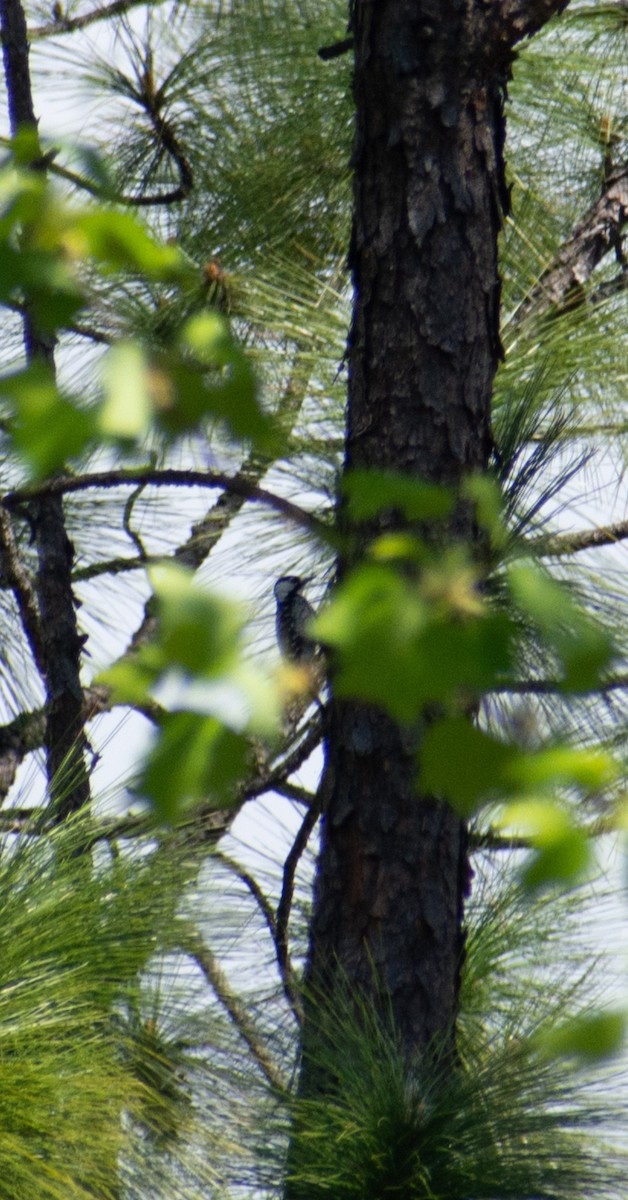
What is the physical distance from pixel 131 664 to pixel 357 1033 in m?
0.69

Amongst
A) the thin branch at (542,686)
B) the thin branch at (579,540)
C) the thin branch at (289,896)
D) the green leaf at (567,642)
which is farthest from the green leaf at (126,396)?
the thin branch at (579,540)

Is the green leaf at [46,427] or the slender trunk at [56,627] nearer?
the green leaf at [46,427]

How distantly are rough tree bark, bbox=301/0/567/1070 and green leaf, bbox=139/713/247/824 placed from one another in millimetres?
766

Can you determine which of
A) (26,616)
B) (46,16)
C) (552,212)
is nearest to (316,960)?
(26,616)

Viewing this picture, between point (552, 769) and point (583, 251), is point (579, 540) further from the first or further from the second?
point (552, 769)

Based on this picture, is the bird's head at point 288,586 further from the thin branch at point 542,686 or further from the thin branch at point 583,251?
the thin branch at point 583,251

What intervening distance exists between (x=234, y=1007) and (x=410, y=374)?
67cm

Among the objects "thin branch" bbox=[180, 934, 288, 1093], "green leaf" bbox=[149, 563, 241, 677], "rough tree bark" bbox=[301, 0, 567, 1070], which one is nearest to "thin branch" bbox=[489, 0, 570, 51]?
"rough tree bark" bbox=[301, 0, 567, 1070]

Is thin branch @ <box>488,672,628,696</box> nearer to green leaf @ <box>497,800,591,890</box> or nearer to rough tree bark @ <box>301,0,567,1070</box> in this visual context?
rough tree bark @ <box>301,0,567,1070</box>

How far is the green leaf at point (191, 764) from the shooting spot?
0.40 meters

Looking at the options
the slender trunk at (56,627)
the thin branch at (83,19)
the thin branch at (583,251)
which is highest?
the thin branch at (83,19)

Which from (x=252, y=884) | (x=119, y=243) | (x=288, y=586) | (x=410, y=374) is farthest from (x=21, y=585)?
(x=119, y=243)

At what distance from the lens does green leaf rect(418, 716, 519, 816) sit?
41 cm

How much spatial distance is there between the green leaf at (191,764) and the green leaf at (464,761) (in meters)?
0.06
